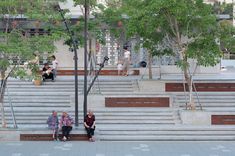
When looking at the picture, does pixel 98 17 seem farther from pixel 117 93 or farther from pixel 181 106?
pixel 181 106

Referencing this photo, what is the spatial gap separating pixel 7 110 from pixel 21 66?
11.9 feet

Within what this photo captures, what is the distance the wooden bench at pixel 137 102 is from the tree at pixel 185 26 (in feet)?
6.59

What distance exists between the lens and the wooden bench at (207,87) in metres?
28.8

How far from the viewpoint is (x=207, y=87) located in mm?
29188

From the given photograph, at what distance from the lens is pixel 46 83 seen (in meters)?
29.7

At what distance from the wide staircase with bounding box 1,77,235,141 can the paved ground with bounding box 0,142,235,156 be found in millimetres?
885

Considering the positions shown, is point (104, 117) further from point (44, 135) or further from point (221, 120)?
point (221, 120)

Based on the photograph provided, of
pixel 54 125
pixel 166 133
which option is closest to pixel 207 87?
pixel 166 133

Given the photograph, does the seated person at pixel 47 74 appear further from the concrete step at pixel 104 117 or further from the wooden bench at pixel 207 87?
the wooden bench at pixel 207 87

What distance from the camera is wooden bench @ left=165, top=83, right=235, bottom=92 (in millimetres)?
28828

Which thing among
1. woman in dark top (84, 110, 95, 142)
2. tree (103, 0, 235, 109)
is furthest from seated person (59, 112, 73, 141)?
tree (103, 0, 235, 109)

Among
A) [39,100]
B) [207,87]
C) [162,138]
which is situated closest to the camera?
[162,138]

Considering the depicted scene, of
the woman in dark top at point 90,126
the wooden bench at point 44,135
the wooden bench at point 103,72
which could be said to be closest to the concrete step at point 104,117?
the wooden bench at point 44,135

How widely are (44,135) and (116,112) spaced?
13.6 feet
